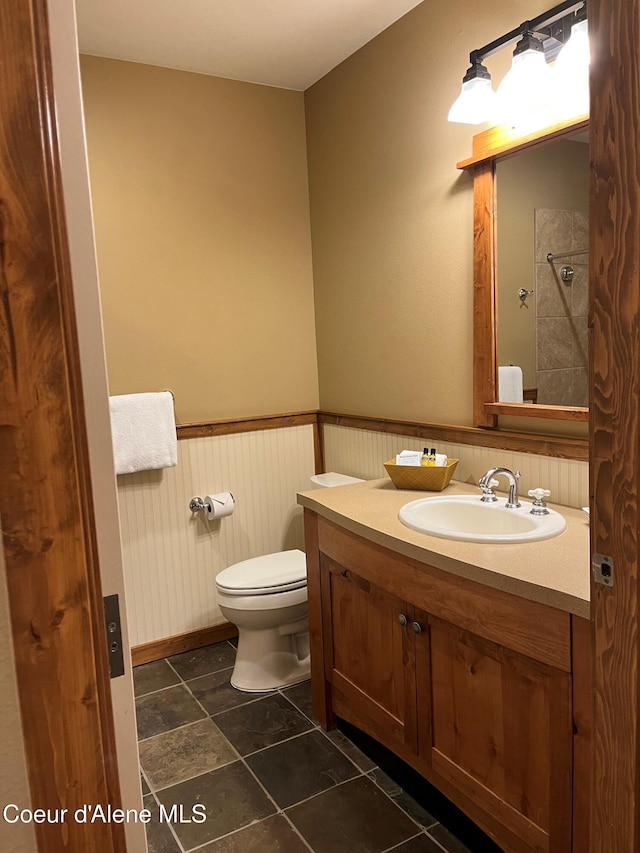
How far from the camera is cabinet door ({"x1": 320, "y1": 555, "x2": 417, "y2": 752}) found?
6.16ft

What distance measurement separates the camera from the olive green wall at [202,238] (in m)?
2.72

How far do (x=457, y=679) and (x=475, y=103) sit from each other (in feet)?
5.61

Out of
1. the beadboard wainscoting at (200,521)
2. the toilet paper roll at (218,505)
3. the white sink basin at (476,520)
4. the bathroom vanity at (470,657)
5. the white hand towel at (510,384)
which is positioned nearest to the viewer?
the bathroom vanity at (470,657)

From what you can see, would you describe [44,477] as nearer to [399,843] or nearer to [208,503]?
[399,843]

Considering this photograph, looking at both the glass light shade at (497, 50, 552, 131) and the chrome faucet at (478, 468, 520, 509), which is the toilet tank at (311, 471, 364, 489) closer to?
the chrome faucet at (478, 468, 520, 509)

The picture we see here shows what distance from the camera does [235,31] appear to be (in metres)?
2.52

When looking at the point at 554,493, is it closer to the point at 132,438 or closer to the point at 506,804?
the point at 506,804

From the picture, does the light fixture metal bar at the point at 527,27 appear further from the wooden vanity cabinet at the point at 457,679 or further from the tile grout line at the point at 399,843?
the tile grout line at the point at 399,843

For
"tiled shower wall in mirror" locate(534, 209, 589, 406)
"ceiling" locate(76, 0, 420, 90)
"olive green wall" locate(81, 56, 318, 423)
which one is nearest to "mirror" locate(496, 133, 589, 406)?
"tiled shower wall in mirror" locate(534, 209, 589, 406)

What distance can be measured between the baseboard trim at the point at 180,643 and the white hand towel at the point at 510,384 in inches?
68.7

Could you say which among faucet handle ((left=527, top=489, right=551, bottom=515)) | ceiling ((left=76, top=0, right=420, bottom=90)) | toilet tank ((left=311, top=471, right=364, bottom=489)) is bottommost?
toilet tank ((left=311, top=471, right=364, bottom=489))

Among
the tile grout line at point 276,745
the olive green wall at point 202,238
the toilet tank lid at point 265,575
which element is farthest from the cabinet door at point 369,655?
the olive green wall at point 202,238

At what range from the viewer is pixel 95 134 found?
2.65m

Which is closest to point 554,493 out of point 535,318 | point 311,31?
point 535,318
